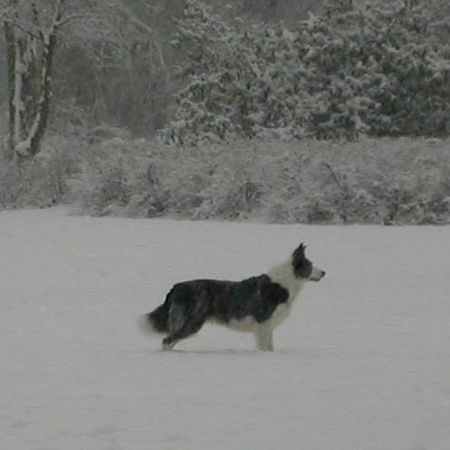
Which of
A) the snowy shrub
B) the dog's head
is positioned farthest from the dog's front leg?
the snowy shrub

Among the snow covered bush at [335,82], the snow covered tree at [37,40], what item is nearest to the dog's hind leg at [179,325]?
the snow covered tree at [37,40]

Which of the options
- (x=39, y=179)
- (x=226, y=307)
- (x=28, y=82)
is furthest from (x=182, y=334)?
(x=28, y=82)

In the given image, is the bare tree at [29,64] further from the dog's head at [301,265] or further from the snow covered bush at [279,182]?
the dog's head at [301,265]

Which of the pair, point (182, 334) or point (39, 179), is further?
point (39, 179)

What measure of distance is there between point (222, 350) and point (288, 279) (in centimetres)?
91

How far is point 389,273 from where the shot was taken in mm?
16359

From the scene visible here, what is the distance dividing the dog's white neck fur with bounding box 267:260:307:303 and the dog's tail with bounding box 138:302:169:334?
1.06m

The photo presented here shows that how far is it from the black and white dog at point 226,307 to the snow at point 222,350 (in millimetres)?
281

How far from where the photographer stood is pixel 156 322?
10.2 m

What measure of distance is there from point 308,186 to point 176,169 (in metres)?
3.31

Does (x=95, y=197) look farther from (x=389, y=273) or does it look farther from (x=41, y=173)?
(x=389, y=273)

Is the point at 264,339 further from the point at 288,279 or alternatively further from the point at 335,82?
the point at 335,82

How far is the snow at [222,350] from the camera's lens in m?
6.80

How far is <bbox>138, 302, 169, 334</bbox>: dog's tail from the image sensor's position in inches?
401
